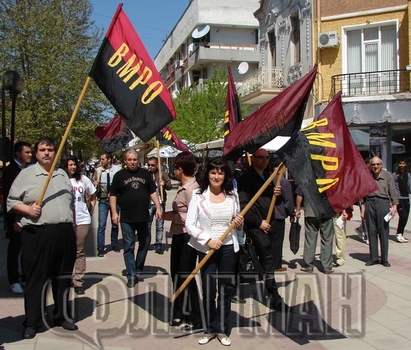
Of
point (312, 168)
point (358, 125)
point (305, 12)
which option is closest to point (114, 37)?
point (312, 168)

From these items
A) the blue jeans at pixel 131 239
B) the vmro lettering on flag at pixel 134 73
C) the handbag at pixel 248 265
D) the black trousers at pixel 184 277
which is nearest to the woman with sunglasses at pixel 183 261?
the black trousers at pixel 184 277

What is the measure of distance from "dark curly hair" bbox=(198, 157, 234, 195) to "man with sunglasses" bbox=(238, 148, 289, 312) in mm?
861

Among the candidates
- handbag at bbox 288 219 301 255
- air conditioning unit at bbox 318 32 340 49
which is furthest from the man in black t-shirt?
air conditioning unit at bbox 318 32 340 49

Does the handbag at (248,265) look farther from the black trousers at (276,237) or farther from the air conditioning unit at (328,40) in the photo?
the air conditioning unit at (328,40)

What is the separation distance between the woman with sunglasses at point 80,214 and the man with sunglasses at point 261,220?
2.23 metres

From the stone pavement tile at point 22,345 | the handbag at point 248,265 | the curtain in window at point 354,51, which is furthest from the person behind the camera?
the curtain in window at point 354,51

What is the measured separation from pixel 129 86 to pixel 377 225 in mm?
5053

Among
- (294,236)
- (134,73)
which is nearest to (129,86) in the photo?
(134,73)

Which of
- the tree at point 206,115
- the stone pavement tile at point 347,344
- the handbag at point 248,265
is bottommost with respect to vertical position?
the stone pavement tile at point 347,344

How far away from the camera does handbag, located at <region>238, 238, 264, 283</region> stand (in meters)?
6.01

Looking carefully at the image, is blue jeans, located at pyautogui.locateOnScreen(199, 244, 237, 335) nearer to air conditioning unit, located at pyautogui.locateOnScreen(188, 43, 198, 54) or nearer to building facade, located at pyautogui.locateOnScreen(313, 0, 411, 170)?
building facade, located at pyautogui.locateOnScreen(313, 0, 411, 170)

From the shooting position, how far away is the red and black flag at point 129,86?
5516 mm

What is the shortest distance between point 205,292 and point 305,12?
19.4m

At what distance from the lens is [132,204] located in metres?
6.97
